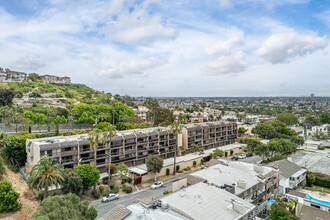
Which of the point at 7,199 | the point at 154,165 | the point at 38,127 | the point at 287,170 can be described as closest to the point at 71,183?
the point at 7,199

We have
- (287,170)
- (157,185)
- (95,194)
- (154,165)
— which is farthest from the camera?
(154,165)

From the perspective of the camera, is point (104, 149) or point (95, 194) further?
point (104, 149)

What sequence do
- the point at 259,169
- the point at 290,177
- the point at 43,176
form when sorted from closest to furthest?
the point at 43,176 < the point at 259,169 < the point at 290,177

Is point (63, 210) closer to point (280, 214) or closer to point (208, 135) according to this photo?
point (280, 214)

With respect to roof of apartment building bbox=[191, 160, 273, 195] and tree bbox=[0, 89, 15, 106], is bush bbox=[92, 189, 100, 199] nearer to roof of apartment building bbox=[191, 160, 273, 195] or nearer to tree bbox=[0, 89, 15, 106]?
roof of apartment building bbox=[191, 160, 273, 195]

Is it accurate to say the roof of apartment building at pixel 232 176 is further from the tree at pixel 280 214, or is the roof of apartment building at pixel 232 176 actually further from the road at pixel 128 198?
the road at pixel 128 198

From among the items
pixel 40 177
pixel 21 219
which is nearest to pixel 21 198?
pixel 21 219

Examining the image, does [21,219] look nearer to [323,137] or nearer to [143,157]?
[143,157]
